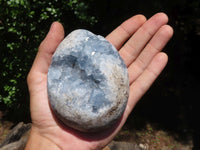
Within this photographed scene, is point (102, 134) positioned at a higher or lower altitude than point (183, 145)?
higher

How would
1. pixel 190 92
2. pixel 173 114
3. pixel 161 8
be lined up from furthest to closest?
pixel 190 92, pixel 173 114, pixel 161 8

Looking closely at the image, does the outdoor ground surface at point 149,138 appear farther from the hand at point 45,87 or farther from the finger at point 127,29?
the finger at point 127,29

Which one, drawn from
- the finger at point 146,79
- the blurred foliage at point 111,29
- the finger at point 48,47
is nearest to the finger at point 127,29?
the finger at point 146,79

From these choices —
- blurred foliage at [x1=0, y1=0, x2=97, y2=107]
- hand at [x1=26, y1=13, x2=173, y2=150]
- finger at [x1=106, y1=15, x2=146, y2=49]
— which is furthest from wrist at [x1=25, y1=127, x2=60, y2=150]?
finger at [x1=106, y1=15, x2=146, y2=49]

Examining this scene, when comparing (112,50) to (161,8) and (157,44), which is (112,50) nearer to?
(157,44)

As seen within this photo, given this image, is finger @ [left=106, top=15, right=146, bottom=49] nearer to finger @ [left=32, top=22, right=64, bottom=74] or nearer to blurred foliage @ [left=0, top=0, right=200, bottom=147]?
blurred foliage @ [left=0, top=0, right=200, bottom=147]

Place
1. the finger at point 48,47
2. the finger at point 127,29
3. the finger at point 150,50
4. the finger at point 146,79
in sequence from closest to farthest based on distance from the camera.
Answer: the finger at point 48,47, the finger at point 146,79, the finger at point 150,50, the finger at point 127,29

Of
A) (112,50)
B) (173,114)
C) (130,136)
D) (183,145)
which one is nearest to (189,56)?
(173,114)
